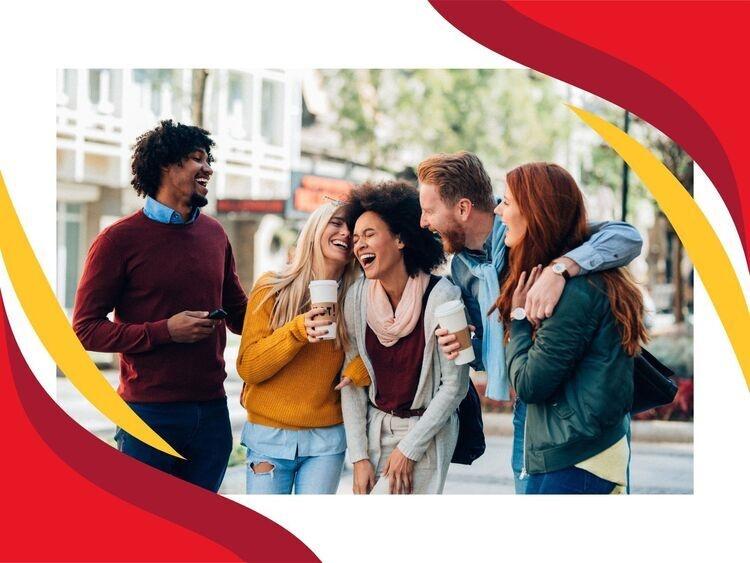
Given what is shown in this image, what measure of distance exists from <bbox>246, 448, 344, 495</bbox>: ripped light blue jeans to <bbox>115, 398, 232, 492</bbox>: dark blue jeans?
30 cm

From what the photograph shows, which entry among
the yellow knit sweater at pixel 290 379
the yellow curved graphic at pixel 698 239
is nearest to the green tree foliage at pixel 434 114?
the yellow curved graphic at pixel 698 239

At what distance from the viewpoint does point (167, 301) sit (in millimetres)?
4637

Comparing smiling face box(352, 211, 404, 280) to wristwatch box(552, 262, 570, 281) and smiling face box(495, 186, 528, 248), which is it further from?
wristwatch box(552, 262, 570, 281)

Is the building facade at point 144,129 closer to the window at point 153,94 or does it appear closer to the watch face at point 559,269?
the window at point 153,94

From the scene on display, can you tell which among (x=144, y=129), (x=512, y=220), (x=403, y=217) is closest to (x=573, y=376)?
(x=512, y=220)

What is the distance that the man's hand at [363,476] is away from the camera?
14.8ft

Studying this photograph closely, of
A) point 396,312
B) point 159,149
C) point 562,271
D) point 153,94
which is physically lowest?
point 396,312

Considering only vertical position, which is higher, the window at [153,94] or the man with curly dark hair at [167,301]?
the window at [153,94]

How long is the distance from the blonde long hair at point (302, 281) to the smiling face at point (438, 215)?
389mm

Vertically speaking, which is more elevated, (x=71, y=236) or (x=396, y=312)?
(x=396, y=312)

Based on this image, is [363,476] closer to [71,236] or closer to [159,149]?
[159,149]

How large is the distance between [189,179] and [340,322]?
94cm

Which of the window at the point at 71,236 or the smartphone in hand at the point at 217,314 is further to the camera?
the window at the point at 71,236
